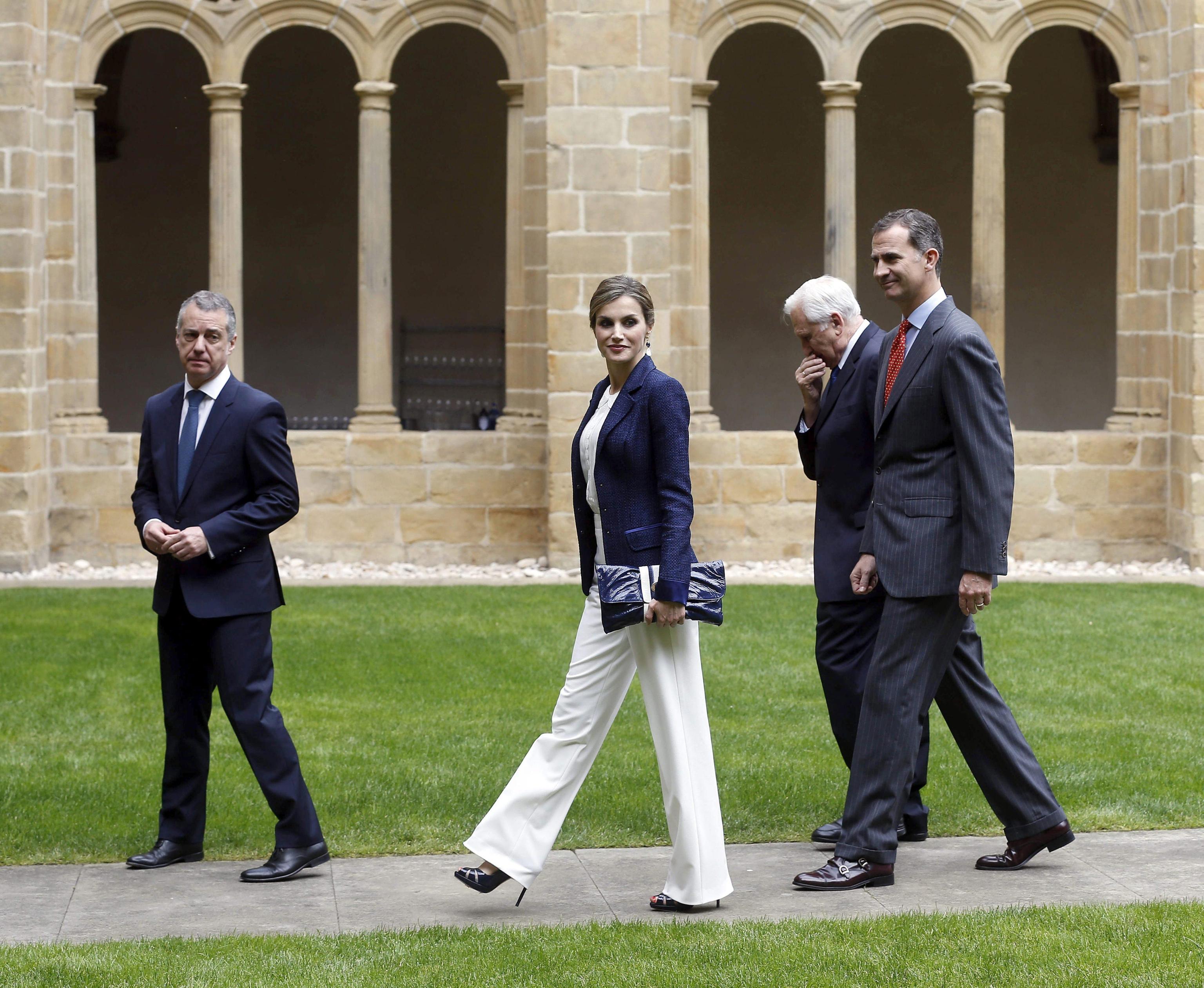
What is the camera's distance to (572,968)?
3607mm

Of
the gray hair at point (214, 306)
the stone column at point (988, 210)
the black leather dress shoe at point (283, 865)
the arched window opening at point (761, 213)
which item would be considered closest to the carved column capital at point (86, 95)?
the stone column at point (988, 210)

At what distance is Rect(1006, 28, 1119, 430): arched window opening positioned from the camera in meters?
16.1

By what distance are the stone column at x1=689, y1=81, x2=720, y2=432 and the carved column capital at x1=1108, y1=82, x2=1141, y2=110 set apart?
270 cm

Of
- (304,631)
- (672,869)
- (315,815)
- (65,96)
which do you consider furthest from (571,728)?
(65,96)

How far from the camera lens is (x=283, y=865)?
4359 mm

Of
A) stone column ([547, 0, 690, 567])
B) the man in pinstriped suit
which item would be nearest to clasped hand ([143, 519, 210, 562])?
the man in pinstriped suit

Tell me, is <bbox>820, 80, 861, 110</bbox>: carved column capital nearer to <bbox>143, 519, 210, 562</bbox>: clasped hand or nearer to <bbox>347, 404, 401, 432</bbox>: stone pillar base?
<bbox>347, 404, 401, 432</bbox>: stone pillar base

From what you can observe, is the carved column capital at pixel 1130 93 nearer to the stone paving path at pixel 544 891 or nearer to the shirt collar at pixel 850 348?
the shirt collar at pixel 850 348

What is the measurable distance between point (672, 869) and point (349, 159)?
13274 millimetres

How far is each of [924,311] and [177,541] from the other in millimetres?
1984

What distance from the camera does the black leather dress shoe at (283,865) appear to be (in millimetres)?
4359

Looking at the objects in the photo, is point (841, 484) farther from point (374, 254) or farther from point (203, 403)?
point (374, 254)

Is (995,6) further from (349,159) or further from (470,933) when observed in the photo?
(470,933)

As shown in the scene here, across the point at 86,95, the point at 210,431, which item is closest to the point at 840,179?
the point at 86,95
